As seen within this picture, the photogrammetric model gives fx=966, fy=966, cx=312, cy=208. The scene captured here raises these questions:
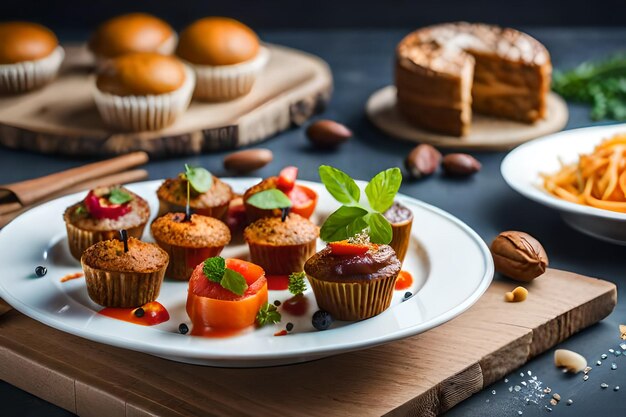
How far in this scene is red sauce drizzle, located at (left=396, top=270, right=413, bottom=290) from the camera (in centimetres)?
312

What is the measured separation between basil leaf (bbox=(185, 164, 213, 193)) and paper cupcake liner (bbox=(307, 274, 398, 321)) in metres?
0.72

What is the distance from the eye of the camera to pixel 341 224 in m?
2.87

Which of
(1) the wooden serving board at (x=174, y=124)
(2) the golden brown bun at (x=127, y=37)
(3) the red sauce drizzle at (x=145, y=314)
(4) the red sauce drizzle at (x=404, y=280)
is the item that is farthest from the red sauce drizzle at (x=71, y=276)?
(2) the golden brown bun at (x=127, y=37)

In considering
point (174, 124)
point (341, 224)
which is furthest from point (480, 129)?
point (341, 224)

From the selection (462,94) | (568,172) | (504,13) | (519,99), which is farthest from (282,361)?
(504,13)

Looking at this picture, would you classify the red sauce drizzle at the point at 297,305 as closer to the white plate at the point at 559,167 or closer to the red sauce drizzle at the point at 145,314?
the red sauce drizzle at the point at 145,314

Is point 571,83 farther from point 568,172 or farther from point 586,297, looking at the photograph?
point 586,297

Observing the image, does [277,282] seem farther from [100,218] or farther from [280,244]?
[100,218]

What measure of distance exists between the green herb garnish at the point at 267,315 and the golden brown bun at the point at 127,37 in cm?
288

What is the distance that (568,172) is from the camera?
406 centimetres

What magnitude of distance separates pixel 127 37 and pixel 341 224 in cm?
292

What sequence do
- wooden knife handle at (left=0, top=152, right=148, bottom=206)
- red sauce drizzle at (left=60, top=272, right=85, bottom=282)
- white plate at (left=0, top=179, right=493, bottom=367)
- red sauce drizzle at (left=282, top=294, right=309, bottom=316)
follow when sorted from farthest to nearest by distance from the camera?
wooden knife handle at (left=0, top=152, right=148, bottom=206)
red sauce drizzle at (left=60, top=272, right=85, bottom=282)
red sauce drizzle at (left=282, top=294, right=309, bottom=316)
white plate at (left=0, top=179, right=493, bottom=367)

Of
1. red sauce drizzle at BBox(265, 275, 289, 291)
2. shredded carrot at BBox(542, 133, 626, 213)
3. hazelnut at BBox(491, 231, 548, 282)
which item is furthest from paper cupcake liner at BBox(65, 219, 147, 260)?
shredded carrot at BBox(542, 133, 626, 213)

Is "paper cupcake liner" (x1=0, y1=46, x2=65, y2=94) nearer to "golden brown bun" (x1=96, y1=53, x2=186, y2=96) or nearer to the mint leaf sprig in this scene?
"golden brown bun" (x1=96, y1=53, x2=186, y2=96)
